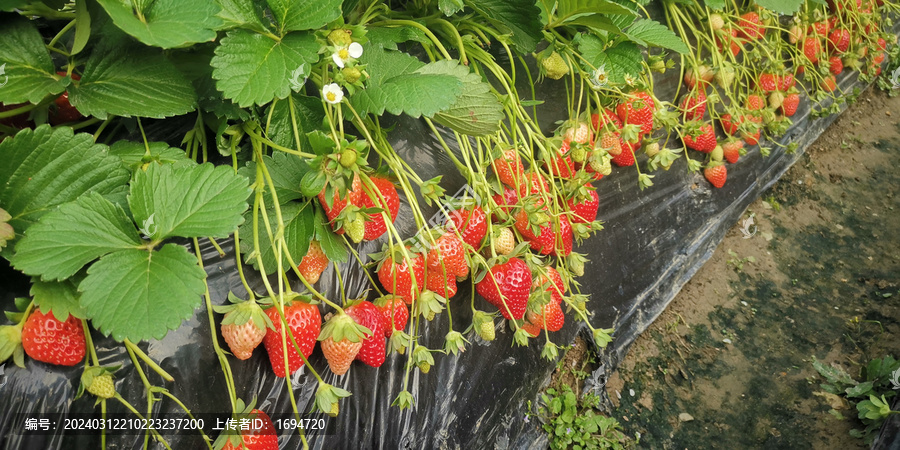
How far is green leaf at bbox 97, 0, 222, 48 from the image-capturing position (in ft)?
1.69

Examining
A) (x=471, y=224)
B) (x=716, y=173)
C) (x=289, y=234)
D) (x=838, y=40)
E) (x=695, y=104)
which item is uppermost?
(x=289, y=234)

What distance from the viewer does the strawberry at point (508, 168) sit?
0.90 m

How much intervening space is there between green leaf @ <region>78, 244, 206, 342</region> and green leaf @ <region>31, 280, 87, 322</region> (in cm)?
4

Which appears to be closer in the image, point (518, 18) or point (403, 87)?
point (403, 87)

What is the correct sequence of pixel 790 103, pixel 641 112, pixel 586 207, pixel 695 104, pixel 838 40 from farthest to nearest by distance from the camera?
pixel 838 40 → pixel 790 103 → pixel 695 104 → pixel 641 112 → pixel 586 207

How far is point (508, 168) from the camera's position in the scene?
93 centimetres

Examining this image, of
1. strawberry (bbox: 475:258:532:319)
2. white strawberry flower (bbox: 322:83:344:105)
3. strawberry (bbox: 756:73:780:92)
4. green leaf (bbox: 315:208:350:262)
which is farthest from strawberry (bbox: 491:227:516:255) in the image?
strawberry (bbox: 756:73:780:92)

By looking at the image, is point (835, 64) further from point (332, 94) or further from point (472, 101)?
point (332, 94)

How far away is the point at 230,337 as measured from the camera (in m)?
0.67

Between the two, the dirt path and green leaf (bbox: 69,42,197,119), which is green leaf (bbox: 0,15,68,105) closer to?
green leaf (bbox: 69,42,197,119)

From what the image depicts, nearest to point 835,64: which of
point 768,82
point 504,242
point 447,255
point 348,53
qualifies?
point 768,82

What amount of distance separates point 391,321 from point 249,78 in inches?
14.8

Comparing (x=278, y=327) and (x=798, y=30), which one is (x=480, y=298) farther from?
(x=798, y=30)

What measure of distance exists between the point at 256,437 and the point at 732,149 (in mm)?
1535
